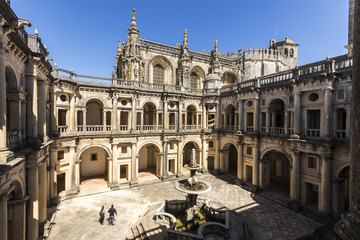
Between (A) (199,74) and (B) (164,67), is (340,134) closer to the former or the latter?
(A) (199,74)

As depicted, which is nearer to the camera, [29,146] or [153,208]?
[29,146]

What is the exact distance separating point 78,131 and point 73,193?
22.6ft

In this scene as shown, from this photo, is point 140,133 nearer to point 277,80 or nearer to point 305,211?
point 277,80

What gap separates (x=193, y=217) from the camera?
1501 centimetres

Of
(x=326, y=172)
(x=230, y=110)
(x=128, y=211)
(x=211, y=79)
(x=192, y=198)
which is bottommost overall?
(x=128, y=211)

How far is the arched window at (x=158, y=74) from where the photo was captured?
30.4 metres

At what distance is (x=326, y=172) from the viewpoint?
15969mm

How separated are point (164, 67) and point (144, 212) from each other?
22.3 m

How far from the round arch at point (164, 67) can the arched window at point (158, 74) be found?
477 millimetres

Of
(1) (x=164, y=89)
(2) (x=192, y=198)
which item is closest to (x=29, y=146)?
(2) (x=192, y=198)

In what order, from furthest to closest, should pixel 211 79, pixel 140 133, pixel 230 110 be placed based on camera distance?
1. pixel 211 79
2. pixel 230 110
3. pixel 140 133

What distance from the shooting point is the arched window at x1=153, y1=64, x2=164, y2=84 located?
3039 cm

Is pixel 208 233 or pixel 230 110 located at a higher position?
pixel 230 110

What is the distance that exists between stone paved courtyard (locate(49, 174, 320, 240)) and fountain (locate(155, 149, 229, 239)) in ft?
8.19
